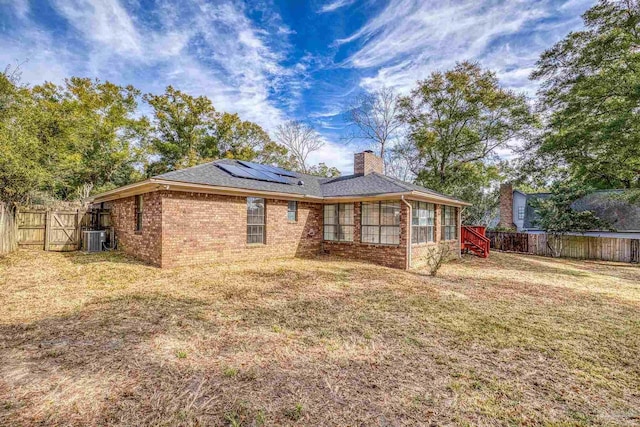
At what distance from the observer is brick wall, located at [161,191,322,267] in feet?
27.6

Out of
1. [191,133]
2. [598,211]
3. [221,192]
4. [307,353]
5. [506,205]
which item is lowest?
[307,353]

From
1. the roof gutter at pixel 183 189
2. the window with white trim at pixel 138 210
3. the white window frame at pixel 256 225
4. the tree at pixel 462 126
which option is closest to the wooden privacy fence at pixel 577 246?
the tree at pixel 462 126

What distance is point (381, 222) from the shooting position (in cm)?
1052

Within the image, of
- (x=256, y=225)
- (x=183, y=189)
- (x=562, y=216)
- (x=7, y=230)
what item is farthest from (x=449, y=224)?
(x=7, y=230)

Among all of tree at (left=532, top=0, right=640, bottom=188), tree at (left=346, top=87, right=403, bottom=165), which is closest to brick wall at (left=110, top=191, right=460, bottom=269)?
tree at (left=532, top=0, right=640, bottom=188)

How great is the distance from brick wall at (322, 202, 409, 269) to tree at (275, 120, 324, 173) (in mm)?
17734

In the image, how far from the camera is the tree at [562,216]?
1492 cm

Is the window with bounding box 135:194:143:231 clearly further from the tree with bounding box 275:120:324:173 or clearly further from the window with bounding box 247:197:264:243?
the tree with bounding box 275:120:324:173

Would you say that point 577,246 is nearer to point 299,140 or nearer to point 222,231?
point 222,231

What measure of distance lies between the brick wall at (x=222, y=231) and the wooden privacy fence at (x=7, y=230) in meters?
6.01

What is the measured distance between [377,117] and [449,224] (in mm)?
13178

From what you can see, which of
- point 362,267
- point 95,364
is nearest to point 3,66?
point 95,364

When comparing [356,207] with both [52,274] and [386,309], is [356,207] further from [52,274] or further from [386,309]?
[52,274]

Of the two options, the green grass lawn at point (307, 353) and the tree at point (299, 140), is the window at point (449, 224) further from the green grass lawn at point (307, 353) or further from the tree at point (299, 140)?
the tree at point (299, 140)
